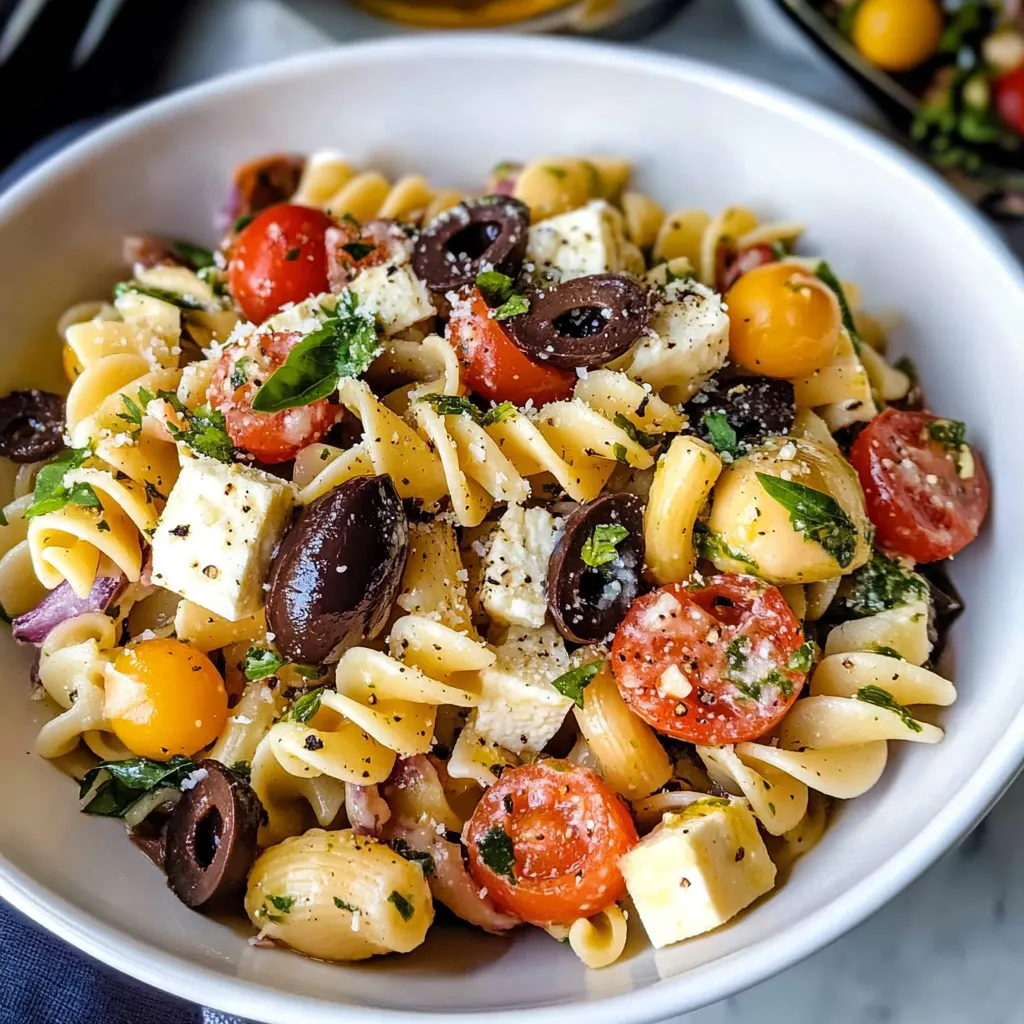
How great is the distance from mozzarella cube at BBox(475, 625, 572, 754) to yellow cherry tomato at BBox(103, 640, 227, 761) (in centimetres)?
62

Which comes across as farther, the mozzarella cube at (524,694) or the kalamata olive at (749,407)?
the kalamata olive at (749,407)

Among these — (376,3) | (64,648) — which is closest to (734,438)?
(64,648)

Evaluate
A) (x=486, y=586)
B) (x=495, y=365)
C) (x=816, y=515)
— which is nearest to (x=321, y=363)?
(x=495, y=365)

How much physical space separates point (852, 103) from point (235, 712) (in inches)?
137

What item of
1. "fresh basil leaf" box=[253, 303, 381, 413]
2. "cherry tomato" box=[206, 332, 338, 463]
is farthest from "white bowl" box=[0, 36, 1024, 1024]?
"fresh basil leaf" box=[253, 303, 381, 413]

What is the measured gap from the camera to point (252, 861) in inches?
93.7

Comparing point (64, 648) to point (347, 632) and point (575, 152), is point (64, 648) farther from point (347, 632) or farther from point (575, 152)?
point (575, 152)

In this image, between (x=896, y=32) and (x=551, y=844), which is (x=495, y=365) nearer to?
(x=551, y=844)

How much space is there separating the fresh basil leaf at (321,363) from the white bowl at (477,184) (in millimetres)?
945

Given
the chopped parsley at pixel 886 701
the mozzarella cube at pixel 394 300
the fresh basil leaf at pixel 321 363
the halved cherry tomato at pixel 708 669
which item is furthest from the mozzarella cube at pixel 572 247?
the chopped parsley at pixel 886 701

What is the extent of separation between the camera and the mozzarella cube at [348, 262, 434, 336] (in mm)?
2717

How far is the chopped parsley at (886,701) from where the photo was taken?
7.87 ft

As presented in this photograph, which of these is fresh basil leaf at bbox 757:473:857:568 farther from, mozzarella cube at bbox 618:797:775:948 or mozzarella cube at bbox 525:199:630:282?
mozzarella cube at bbox 525:199:630:282

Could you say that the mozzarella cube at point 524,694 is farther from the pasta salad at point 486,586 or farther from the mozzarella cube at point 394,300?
the mozzarella cube at point 394,300
